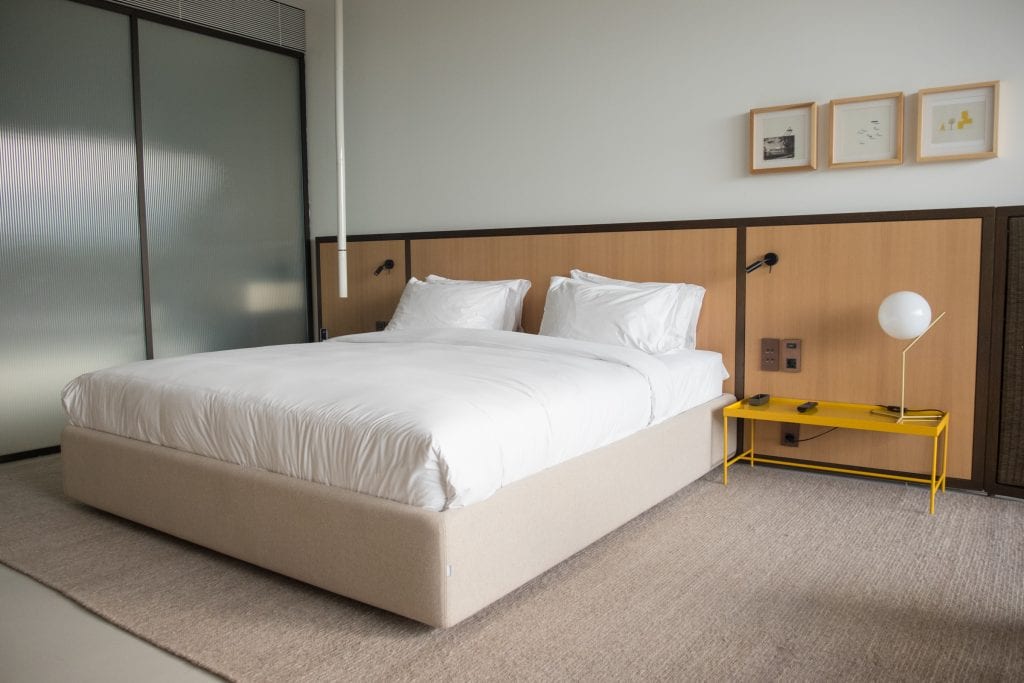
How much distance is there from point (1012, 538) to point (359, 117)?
4.09m

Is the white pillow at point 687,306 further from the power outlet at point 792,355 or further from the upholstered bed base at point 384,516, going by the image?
the upholstered bed base at point 384,516

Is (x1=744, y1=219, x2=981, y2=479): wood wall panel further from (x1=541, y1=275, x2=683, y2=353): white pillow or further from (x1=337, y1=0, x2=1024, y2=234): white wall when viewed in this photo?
(x1=541, y1=275, x2=683, y2=353): white pillow

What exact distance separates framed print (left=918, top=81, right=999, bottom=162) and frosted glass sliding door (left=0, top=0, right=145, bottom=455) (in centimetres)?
387

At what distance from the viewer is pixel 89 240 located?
4113 mm

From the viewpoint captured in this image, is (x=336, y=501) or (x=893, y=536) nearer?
(x=336, y=501)

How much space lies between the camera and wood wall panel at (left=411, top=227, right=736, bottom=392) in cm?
366

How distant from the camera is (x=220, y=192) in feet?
15.5

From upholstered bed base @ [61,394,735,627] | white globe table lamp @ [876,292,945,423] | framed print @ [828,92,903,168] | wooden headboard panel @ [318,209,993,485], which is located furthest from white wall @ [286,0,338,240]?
white globe table lamp @ [876,292,945,423]

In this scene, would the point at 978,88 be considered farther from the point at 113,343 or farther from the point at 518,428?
the point at 113,343

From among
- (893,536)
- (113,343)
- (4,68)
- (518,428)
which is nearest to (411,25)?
(4,68)

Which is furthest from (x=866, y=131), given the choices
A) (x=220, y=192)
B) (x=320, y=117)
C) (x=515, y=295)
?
(x=220, y=192)

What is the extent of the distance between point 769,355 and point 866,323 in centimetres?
42

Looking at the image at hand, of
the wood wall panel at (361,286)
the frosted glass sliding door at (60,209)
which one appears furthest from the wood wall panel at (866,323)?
the frosted glass sliding door at (60,209)

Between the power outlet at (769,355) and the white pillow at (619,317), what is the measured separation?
0.38 meters
